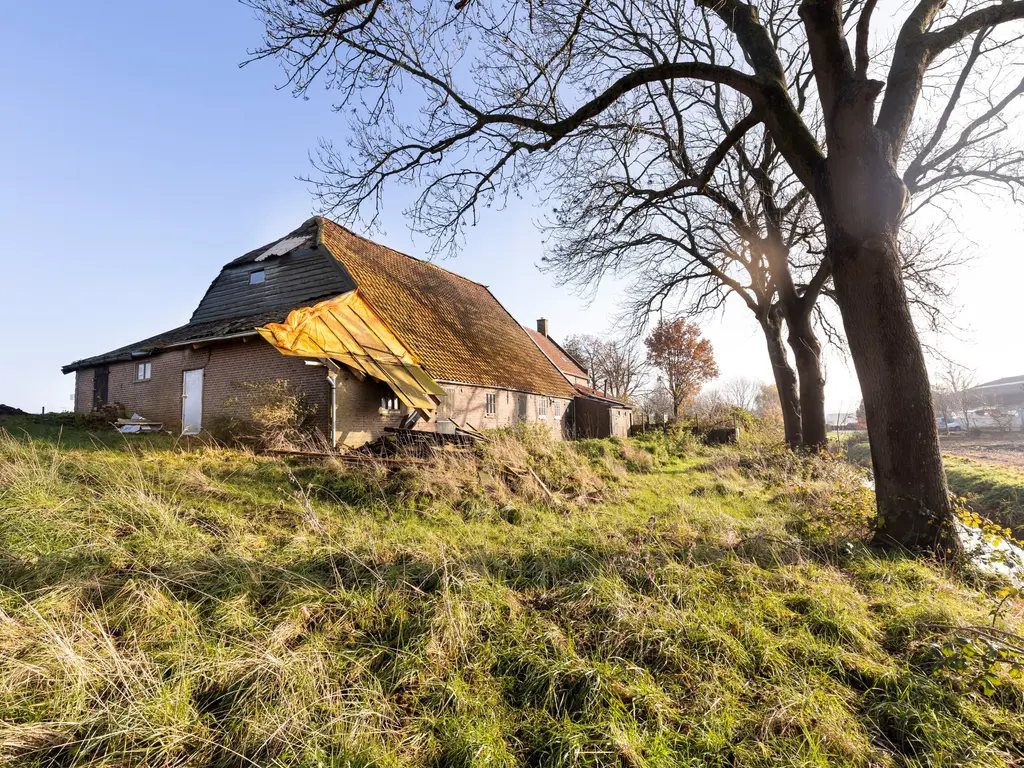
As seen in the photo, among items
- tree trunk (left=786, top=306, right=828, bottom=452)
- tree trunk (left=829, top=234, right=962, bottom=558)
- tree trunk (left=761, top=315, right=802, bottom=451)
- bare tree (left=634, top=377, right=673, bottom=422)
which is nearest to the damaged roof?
tree trunk (left=761, top=315, right=802, bottom=451)

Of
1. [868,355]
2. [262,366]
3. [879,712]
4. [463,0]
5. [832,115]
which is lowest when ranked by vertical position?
[879,712]

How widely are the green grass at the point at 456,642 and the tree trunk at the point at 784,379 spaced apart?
9.50 metres

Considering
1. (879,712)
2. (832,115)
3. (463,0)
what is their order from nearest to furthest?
1. (879,712)
2. (463,0)
3. (832,115)

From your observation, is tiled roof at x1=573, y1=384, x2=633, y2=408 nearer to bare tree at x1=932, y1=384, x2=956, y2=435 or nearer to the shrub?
the shrub

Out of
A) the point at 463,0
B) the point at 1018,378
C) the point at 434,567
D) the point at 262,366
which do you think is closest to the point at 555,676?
the point at 434,567

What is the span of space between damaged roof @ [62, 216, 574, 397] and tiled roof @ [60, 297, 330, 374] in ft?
0.20

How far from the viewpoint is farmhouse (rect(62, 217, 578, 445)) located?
40.5 feet

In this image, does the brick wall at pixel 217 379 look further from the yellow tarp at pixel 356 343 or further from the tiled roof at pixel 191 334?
the yellow tarp at pixel 356 343

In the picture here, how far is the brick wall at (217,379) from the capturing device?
40.8 feet

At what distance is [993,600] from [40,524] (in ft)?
30.1

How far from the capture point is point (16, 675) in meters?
2.65

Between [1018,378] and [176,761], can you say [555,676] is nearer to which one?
[176,761]

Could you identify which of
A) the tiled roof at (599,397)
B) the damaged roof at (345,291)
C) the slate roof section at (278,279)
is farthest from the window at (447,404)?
the tiled roof at (599,397)

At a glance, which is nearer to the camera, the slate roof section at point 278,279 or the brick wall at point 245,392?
the brick wall at point 245,392
